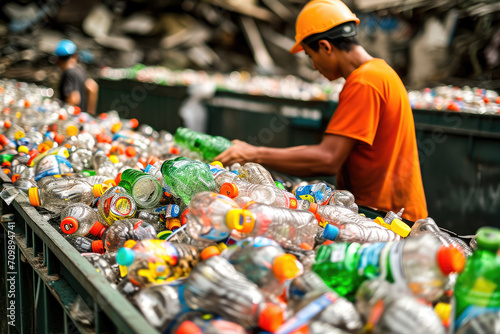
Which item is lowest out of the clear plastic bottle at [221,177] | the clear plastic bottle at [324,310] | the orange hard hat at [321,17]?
the clear plastic bottle at [324,310]

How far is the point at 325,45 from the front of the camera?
3.22 meters

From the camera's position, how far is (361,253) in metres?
1.65

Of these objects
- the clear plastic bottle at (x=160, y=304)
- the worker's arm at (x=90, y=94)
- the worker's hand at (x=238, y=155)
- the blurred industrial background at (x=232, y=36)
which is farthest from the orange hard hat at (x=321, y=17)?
the blurred industrial background at (x=232, y=36)

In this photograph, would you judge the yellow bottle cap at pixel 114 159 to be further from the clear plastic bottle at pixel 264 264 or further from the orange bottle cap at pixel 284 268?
the orange bottle cap at pixel 284 268

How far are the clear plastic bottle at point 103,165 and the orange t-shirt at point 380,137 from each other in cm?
161

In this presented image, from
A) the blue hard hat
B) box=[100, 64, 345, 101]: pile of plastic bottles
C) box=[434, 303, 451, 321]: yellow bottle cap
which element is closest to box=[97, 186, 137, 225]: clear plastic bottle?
box=[434, 303, 451, 321]: yellow bottle cap

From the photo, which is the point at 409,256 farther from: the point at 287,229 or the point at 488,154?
the point at 488,154

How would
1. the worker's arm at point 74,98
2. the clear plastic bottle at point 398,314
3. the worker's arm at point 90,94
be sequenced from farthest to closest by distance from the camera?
1. the worker's arm at point 90,94
2. the worker's arm at point 74,98
3. the clear plastic bottle at point 398,314

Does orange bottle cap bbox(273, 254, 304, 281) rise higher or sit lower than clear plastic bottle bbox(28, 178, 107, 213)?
higher

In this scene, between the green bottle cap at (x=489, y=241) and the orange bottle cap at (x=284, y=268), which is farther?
the orange bottle cap at (x=284, y=268)

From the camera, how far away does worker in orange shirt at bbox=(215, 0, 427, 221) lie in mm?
3076

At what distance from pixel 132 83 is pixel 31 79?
533 cm

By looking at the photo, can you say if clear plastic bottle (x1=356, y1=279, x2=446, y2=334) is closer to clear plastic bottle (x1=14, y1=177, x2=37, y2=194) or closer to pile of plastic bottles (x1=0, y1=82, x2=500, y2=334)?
pile of plastic bottles (x1=0, y1=82, x2=500, y2=334)

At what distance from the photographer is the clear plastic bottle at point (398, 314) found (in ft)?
4.12
